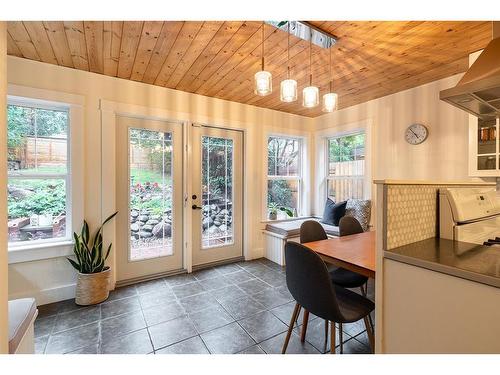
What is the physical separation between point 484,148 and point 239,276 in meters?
2.83

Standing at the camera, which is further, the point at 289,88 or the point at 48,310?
the point at 48,310

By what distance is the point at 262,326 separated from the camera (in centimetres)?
200

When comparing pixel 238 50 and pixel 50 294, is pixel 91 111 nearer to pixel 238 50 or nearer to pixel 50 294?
pixel 238 50

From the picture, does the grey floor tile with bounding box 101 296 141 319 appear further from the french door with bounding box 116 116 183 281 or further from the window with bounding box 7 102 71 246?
the window with bounding box 7 102 71 246

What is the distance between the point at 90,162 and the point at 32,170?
496mm

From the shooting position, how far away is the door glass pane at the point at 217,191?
336cm

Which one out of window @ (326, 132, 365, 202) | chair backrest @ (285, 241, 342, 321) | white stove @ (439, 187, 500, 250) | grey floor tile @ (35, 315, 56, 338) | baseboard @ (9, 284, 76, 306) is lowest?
grey floor tile @ (35, 315, 56, 338)

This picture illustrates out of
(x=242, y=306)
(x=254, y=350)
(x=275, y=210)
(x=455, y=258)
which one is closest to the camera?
(x=455, y=258)

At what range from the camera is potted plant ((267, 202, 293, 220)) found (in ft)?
12.9

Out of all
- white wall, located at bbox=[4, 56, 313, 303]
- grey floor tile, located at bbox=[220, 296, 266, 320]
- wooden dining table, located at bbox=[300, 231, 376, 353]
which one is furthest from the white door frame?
wooden dining table, located at bbox=[300, 231, 376, 353]

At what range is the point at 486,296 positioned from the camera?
78cm

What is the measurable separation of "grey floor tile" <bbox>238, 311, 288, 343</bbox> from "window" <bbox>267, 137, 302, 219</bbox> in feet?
6.48

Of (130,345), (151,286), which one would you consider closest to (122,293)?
(151,286)
